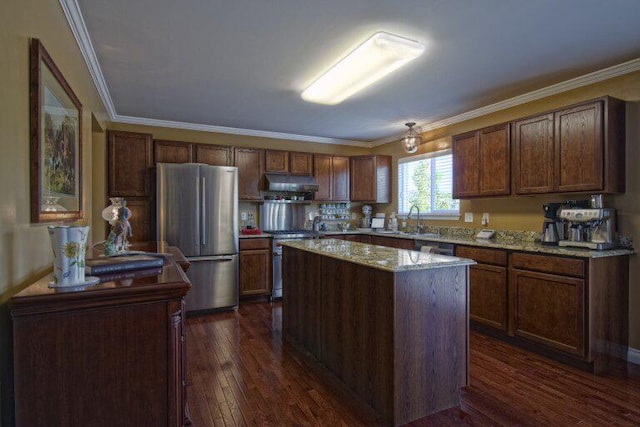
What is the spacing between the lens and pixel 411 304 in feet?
6.69

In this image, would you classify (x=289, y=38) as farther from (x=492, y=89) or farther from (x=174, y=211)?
(x=174, y=211)

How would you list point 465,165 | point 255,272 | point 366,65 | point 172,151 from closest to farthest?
1. point 366,65
2. point 465,165
3. point 172,151
4. point 255,272

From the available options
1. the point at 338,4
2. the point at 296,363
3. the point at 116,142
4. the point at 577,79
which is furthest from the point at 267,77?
the point at 577,79

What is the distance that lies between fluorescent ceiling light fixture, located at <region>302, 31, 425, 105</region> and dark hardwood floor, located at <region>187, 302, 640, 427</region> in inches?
93.8

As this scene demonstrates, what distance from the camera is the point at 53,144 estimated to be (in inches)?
69.2

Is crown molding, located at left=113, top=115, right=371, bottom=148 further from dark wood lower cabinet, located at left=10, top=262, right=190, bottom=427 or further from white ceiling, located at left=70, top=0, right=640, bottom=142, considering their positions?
dark wood lower cabinet, located at left=10, top=262, right=190, bottom=427

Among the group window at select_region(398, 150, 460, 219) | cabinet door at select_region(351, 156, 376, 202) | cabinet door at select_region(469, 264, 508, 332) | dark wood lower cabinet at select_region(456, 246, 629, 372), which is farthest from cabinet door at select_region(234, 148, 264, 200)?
dark wood lower cabinet at select_region(456, 246, 629, 372)

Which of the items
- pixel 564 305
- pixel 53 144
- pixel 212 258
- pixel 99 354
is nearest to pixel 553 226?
pixel 564 305

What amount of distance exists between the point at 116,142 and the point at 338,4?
332 centimetres

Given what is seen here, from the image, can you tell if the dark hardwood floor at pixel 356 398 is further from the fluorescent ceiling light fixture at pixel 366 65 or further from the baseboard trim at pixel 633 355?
the fluorescent ceiling light fixture at pixel 366 65

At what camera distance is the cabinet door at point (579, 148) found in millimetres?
2852

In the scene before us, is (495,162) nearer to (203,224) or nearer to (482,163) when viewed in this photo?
(482,163)

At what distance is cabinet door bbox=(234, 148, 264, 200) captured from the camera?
16.4 ft

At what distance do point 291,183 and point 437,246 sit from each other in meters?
2.27
